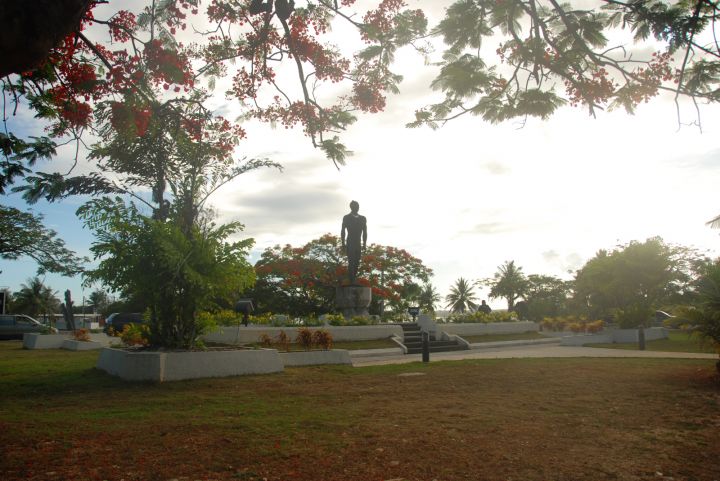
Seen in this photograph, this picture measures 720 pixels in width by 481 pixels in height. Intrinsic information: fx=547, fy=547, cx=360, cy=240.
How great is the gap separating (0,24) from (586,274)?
43.6 m

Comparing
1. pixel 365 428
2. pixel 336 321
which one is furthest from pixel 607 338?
pixel 365 428

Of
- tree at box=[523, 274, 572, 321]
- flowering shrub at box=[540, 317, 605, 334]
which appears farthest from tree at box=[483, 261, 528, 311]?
flowering shrub at box=[540, 317, 605, 334]

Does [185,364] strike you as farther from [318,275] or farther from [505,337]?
[318,275]

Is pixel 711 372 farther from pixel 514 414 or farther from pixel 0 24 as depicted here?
pixel 0 24

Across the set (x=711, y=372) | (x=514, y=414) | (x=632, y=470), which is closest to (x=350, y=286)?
(x=711, y=372)

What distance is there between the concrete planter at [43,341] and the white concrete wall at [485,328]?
14.5 metres

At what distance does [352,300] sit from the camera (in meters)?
21.5

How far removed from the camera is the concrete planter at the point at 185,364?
943 cm

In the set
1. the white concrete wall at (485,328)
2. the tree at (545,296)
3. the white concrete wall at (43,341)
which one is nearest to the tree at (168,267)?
the white concrete wall at (43,341)

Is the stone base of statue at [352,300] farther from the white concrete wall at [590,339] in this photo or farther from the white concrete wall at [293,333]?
the white concrete wall at [590,339]

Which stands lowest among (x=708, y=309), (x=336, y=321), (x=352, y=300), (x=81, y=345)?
(x=81, y=345)

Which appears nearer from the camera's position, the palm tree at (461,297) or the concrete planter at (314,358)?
the concrete planter at (314,358)

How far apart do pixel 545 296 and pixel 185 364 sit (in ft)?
173

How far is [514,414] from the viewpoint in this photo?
6656mm
